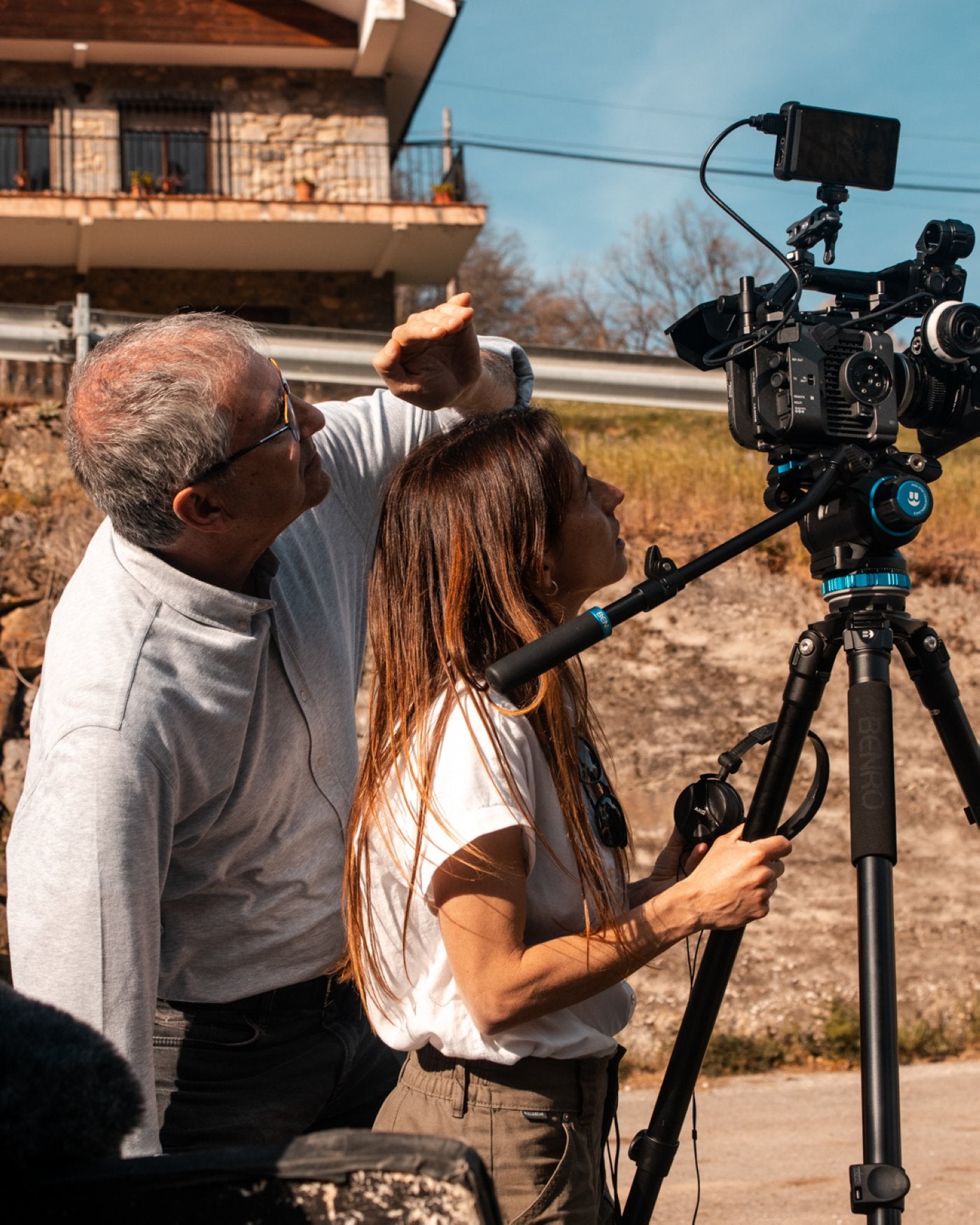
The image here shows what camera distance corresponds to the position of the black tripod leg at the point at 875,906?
1.49 m

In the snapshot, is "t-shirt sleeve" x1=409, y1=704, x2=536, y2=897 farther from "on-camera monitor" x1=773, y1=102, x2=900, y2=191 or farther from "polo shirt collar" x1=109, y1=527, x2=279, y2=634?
"on-camera monitor" x1=773, y1=102, x2=900, y2=191

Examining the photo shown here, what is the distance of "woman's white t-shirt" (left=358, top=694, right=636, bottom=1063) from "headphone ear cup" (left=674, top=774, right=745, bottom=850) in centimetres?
Answer: 19

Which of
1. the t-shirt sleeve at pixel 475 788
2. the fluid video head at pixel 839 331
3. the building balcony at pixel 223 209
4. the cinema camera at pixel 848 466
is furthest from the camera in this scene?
the building balcony at pixel 223 209

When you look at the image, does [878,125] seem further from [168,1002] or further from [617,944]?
[168,1002]

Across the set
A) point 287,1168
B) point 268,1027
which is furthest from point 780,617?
point 287,1168

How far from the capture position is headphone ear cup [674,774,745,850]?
170 centimetres

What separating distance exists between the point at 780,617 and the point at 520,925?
4.04m

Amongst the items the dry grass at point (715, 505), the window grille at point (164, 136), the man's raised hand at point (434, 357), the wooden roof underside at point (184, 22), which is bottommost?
the man's raised hand at point (434, 357)

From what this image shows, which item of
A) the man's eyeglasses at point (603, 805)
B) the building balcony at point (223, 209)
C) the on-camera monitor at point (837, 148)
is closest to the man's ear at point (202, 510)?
the man's eyeglasses at point (603, 805)

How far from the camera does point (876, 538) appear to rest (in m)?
Result: 1.75

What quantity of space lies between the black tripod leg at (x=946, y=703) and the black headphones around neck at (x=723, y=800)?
7.7 inches

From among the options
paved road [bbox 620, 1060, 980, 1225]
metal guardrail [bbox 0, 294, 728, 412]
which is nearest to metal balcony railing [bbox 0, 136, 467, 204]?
metal guardrail [bbox 0, 294, 728, 412]

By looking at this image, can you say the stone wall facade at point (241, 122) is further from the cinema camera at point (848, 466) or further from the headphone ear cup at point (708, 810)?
the headphone ear cup at point (708, 810)

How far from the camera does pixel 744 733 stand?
16.4 feet
